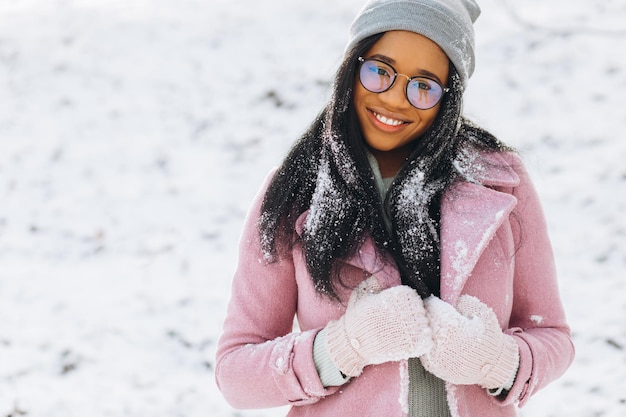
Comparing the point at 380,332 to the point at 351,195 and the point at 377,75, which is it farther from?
the point at 377,75

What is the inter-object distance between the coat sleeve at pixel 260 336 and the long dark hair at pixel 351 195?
49mm

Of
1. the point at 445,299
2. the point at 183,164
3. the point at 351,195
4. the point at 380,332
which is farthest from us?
the point at 183,164

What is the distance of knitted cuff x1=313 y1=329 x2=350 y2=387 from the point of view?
1.61 m

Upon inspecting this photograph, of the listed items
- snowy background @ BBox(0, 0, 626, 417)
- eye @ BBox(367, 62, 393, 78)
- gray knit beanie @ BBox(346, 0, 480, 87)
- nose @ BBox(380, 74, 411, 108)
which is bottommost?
snowy background @ BBox(0, 0, 626, 417)

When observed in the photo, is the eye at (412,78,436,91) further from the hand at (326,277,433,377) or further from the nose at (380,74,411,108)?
the hand at (326,277,433,377)

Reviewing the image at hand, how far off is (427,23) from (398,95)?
176 mm

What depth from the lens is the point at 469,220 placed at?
173cm

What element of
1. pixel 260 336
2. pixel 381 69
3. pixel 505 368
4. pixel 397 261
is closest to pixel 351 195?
pixel 397 261

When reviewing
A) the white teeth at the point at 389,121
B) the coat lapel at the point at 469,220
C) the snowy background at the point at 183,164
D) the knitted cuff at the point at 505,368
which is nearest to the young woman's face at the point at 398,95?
the white teeth at the point at 389,121

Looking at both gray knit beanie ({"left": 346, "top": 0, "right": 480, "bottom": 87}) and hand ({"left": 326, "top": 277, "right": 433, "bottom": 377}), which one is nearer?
hand ({"left": 326, "top": 277, "right": 433, "bottom": 377})

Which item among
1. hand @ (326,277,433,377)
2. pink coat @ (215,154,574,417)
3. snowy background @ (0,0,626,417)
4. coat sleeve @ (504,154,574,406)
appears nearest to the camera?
hand @ (326,277,433,377)

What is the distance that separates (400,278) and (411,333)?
0.20 m

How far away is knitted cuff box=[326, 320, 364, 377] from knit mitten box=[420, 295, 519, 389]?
15 centimetres

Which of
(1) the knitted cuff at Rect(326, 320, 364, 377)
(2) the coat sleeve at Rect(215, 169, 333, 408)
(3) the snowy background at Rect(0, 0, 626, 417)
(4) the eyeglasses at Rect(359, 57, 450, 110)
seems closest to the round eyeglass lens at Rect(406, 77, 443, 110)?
(4) the eyeglasses at Rect(359, 57, 450, 110)
